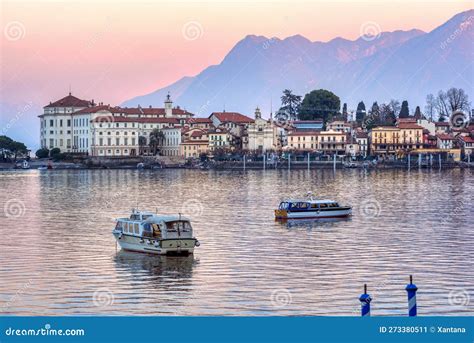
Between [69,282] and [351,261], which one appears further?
[351,261]

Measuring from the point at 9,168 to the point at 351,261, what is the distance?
83648 mm

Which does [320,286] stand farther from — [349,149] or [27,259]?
[349,149]

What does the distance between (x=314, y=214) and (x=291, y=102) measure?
91.6 metres

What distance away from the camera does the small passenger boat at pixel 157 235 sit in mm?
18562

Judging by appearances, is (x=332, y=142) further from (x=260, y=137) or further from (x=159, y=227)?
→ (x=159, y=227)

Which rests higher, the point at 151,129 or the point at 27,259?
the point at 151,129

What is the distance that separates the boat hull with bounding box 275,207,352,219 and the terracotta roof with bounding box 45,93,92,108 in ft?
255

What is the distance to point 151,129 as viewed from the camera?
102125 mm

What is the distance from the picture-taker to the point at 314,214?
28500 millimetres

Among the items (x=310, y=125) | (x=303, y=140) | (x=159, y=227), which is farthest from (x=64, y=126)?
(x=159, y=227)

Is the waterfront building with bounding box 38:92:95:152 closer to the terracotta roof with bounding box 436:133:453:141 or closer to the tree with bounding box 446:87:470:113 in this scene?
the terracotta roof with bounding box 436:133:453:141

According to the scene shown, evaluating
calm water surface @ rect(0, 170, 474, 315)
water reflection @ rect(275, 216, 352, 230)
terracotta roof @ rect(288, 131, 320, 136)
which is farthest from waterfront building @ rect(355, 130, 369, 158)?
water reflection @ rect(275, 216, 352, 230)
